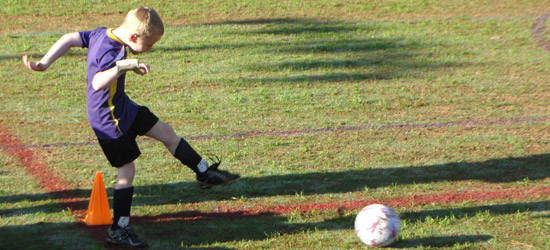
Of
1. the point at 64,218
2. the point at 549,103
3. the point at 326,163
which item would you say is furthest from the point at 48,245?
the point at 549,103

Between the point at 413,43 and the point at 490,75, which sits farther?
the point at 413,43

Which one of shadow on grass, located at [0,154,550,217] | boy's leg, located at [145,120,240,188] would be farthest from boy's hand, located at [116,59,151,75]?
shadow on grass, located at [0,154,550,217]

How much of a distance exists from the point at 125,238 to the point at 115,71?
3.76 feet

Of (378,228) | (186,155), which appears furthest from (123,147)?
(378,228)

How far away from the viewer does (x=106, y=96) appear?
4246mm

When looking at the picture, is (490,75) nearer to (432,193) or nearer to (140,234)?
(432,193)

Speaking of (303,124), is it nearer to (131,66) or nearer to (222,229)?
(222,229)

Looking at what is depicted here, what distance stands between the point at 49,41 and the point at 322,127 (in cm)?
540

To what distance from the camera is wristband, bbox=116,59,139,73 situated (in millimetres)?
3920

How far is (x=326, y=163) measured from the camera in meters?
6.06

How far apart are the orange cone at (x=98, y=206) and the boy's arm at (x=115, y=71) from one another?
896mm

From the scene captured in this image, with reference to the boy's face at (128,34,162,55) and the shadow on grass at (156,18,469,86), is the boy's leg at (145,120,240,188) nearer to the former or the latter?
the boy's face at (128,34,162,55)

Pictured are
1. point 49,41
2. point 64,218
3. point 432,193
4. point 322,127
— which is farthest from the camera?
point 49,41

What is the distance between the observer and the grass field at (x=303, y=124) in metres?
4.79
